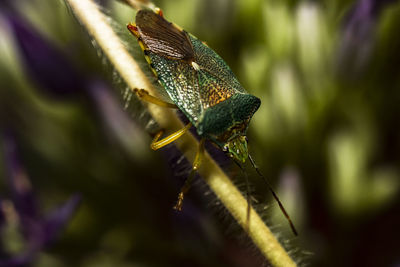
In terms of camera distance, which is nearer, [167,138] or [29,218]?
[167,138]

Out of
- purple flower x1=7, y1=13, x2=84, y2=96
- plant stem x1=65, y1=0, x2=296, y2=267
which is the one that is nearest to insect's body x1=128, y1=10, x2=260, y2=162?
plant stem x1=65, y1=0, x2=296, y2=267

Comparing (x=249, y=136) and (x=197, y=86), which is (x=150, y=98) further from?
(x=249, y=136)

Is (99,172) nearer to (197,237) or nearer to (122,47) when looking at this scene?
(197,237)

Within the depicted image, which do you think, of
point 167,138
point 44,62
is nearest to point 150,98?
point 167,138

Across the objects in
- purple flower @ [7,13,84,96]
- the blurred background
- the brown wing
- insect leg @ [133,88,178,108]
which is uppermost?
purple flower @ [7,13,84,96]

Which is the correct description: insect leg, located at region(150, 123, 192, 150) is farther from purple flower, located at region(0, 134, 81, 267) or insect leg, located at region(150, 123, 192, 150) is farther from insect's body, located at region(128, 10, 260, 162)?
purple flower, located at region(0, 134, 81, 267)

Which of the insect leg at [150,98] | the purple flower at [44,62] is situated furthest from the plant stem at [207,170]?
the purple flower at [44,62]
